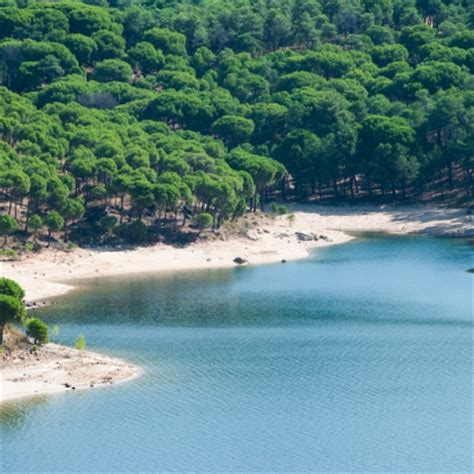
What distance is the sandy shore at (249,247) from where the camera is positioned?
4284 inches

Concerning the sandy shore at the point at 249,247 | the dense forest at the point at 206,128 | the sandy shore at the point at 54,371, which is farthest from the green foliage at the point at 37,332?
Result: the dense forest at the point at 206,128

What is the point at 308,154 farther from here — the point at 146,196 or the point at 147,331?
the point at 147,331

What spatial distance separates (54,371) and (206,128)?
320 feet

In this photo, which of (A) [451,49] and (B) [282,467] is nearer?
(B) [282,467]

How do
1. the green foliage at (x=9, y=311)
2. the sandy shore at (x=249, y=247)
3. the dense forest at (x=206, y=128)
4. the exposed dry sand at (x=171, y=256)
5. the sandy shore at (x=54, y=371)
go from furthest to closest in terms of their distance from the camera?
the dense forest at (x=206, y=128) → the sandy shore at (x=249, y=247) → the green foliage at (x=9, y=311) → the exposed dry sand at (x=171, y=256) → the sandy shore at (x=54, y=371)

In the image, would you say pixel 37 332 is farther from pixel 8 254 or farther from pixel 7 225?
pixel 7 225

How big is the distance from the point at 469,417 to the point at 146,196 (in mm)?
58525

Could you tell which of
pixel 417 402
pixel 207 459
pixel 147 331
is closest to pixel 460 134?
pixel 147 331

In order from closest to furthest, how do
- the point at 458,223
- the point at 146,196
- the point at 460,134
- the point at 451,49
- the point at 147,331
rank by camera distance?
the point at 147,331
the point at 146,196
the point at 458,223
the point at 460,134
the point at 451,49

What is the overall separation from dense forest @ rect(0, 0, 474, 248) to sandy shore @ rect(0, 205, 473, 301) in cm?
323

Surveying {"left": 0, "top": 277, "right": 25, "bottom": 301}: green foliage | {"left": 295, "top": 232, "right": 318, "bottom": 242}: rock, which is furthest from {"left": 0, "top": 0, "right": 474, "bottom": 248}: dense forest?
{"left": 0, "top": 277, "right": 25, "bottom": 301}: green foliage

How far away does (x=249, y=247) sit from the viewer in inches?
4926

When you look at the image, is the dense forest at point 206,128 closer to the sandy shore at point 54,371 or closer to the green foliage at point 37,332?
the green foliage at point 37,332

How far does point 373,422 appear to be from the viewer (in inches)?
2653
